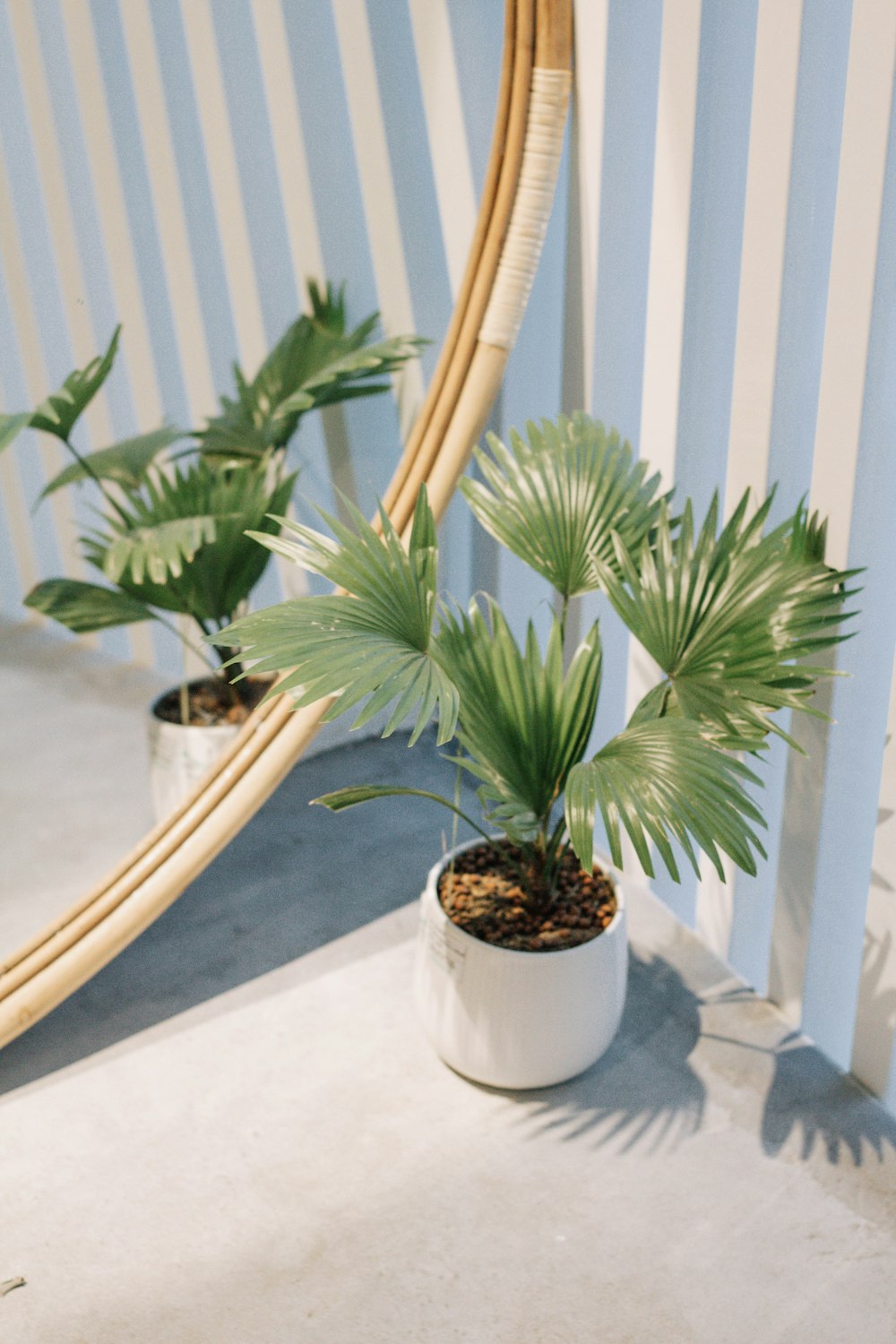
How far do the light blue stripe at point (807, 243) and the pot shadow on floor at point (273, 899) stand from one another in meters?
0.71

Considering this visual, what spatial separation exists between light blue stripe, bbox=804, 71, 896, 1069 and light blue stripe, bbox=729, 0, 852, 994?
3.3 inches

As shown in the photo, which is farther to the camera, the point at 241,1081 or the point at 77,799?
the point at 77,799

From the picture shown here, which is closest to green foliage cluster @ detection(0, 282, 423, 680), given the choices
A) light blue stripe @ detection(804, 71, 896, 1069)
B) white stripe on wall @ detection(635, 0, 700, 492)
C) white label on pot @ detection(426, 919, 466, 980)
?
white stripe on wall @ detection(635, 0, 700, 492)

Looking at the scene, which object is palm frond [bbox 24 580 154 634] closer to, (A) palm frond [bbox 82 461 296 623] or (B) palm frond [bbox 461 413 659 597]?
(A) palm frond [bbox 82 461 296 623]

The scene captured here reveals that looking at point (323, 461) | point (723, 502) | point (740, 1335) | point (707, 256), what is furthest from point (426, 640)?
point (323, 461)

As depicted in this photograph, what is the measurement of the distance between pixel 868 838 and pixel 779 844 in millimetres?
130

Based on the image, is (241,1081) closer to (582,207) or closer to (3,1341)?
(3,1341)

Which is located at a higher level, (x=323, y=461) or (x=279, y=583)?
(x=323, y=461)

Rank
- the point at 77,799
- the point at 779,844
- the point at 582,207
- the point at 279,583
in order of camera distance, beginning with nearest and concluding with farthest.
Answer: the point at 779,844, the point at 582,207, the point at 77,799, the point at 279,583

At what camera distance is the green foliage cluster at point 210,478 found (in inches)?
68.7

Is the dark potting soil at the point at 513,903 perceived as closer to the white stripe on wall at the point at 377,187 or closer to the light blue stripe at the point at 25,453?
the white stripe on wall at the point at 377,187

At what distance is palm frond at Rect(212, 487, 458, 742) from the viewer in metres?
1.17

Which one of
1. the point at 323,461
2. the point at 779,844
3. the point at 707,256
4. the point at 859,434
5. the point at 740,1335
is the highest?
the point at 707,256

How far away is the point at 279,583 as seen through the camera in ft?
7.92
